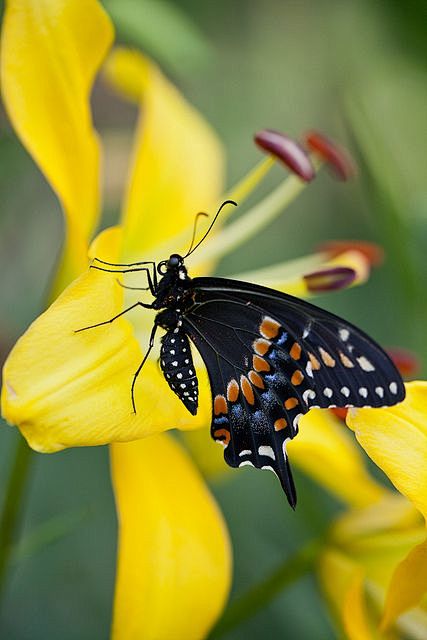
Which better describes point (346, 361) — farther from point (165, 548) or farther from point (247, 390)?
point (165, 548)

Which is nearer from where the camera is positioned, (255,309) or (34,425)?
(34,425)

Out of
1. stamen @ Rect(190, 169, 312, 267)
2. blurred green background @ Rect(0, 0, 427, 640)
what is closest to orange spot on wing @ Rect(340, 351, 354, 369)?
blurred green background @ Rect(0, 0, 427, 640)

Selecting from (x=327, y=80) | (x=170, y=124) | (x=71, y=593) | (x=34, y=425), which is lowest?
(x=71, y=593)

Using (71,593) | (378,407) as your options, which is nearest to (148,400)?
(378,407)

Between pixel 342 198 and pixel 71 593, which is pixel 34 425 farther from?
pixel 342 198

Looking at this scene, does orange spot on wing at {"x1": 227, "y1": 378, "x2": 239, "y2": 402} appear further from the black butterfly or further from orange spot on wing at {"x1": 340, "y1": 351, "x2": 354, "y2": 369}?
orange spot on wing at {"x1": 340, "y1": 351, "x2": 354, "y2": 369}

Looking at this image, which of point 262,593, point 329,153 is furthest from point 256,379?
point 329,153
